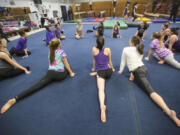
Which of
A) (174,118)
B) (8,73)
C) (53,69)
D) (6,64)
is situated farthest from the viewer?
(8,73)

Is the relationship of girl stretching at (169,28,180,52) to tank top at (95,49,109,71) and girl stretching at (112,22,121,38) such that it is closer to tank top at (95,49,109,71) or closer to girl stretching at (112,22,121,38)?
girl stretching at (112,22,121,38)

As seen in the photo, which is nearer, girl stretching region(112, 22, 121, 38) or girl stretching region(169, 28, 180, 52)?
girl stretching region(169, 28, 180, 52)

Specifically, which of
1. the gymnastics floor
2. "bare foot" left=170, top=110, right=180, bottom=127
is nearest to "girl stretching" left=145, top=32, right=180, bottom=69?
the gymnastics floor

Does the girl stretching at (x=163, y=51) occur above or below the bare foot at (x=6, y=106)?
above

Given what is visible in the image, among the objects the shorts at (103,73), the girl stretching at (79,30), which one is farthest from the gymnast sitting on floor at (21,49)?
the shorts at (103,73)

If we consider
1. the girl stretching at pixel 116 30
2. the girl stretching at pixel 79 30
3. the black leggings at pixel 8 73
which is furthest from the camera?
the girl stretching at pixel 79 30

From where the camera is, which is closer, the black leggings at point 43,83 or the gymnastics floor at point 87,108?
the gymnastics floor at point 87,108

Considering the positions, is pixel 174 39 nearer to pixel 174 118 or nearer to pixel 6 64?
pixel 174 118

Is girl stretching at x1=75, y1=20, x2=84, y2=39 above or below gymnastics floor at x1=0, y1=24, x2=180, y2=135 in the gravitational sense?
above

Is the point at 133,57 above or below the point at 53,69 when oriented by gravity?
above

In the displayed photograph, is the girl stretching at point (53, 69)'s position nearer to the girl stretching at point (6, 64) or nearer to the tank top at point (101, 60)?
the tank top at point (101, 60)

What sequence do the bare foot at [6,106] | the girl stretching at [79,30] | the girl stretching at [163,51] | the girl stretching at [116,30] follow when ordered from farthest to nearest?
the girl stretching at [79,30] < the girl stretching at [116,30] < the girl stretching at [163,51] < the bare foot at [6,106]

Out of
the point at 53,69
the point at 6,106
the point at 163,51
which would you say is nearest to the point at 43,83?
the point at 53,69

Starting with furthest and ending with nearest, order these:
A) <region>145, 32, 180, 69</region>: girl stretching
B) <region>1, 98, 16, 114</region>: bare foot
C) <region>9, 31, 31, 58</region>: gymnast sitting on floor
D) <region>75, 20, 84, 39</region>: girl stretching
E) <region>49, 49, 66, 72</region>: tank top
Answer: <region>75, 20, 84, 39</region>: girl stretching → <region>9, 31, 31, 58</region>: gymnast sitting on floor → <region>145, 32, 180, 69</region>: girl stretching → <region>49, 49, 66, 72</region>: tank top → <region>1, 98, 16, 114</region>: bare foot
